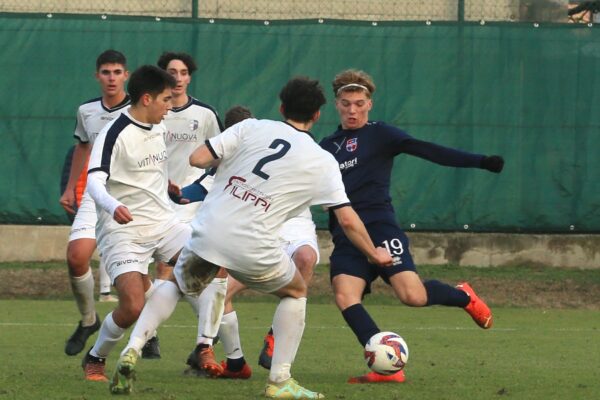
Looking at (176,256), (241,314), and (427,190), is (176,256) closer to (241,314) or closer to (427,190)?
(241,314)

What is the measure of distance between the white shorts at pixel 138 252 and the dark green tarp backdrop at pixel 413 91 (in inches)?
275

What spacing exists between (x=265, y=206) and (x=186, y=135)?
10.2ft

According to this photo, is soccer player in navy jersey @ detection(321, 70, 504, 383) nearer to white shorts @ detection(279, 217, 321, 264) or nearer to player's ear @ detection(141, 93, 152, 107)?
white shorts @ detection(279, 217, 321, 264)

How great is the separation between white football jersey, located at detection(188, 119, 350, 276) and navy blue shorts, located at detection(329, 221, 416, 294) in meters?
1.37

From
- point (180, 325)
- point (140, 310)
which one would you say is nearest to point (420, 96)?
point (180, 325)

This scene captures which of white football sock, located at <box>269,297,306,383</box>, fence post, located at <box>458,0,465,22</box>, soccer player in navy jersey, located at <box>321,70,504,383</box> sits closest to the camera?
white football sock, located at <box>269,297,306,383</box>

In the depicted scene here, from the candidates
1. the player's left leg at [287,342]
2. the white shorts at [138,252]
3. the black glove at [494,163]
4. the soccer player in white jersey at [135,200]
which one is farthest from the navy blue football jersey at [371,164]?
the player's left leg at [287,342]

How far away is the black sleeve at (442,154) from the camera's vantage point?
8672 millimetres

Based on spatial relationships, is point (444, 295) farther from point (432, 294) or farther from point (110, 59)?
point (110, 59)

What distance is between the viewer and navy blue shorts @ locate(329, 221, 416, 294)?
896 centimetres

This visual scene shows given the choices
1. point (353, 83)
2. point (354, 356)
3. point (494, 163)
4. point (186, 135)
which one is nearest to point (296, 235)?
point (354, 356)

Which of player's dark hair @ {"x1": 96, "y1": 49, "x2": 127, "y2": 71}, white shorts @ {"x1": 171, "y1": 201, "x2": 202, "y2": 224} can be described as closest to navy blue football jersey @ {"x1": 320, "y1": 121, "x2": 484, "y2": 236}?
white shorts @ {"x1": 171, "y1": 201, "x2": 202, "y2": 224}

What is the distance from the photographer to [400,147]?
9.07 m

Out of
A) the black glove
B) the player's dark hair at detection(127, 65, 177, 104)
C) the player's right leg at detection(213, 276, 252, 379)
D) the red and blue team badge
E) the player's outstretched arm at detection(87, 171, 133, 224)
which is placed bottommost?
the player's right leg at detection(213, 276, 252, 379)
